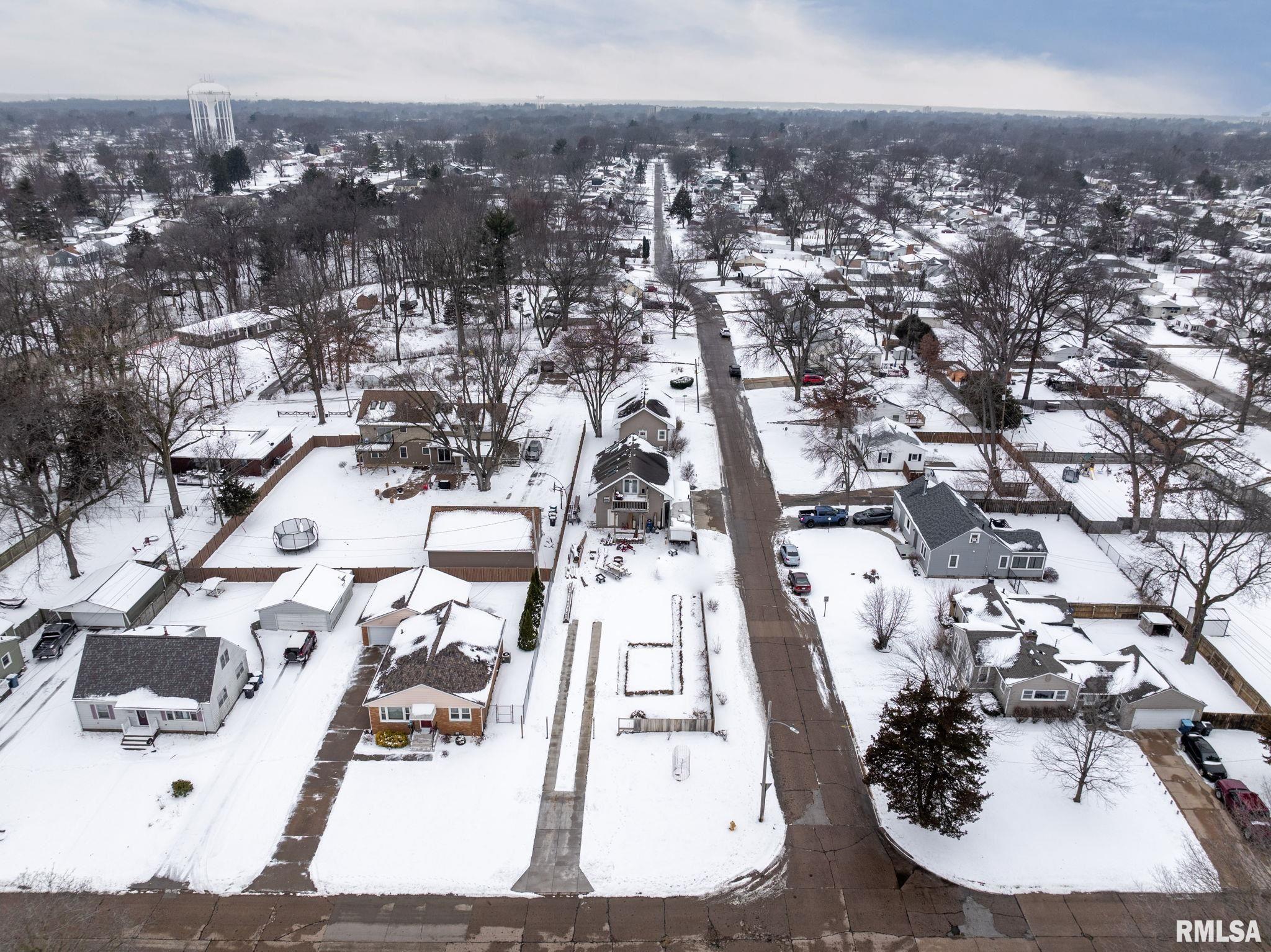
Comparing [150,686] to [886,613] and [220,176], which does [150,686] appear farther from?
[220,176]

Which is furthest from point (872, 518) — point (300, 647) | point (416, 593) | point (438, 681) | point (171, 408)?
point (171, 408)

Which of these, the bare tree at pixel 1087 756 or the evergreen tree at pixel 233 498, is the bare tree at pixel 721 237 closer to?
the evergreen tree at pixel 233 498

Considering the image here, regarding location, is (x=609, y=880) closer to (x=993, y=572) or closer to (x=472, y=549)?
(x=472, y=549)

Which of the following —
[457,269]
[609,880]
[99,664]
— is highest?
[457,269]

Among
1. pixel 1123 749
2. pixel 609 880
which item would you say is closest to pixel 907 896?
pixel 609 880

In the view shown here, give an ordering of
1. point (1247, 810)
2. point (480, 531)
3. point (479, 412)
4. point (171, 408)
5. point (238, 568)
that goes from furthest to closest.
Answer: point (479, 412)
point (171, 408)
point (480, 531)
point (238, 568)
point (1247, 810)

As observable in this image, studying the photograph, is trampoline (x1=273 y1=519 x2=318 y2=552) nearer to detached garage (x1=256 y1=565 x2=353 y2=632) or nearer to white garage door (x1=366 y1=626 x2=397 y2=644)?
detached garage (x1=256 y1=565 x2=353 y2=632)

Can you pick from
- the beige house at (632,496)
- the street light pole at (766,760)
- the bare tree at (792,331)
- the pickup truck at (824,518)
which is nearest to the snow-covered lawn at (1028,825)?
the street light pole at (766,760)
